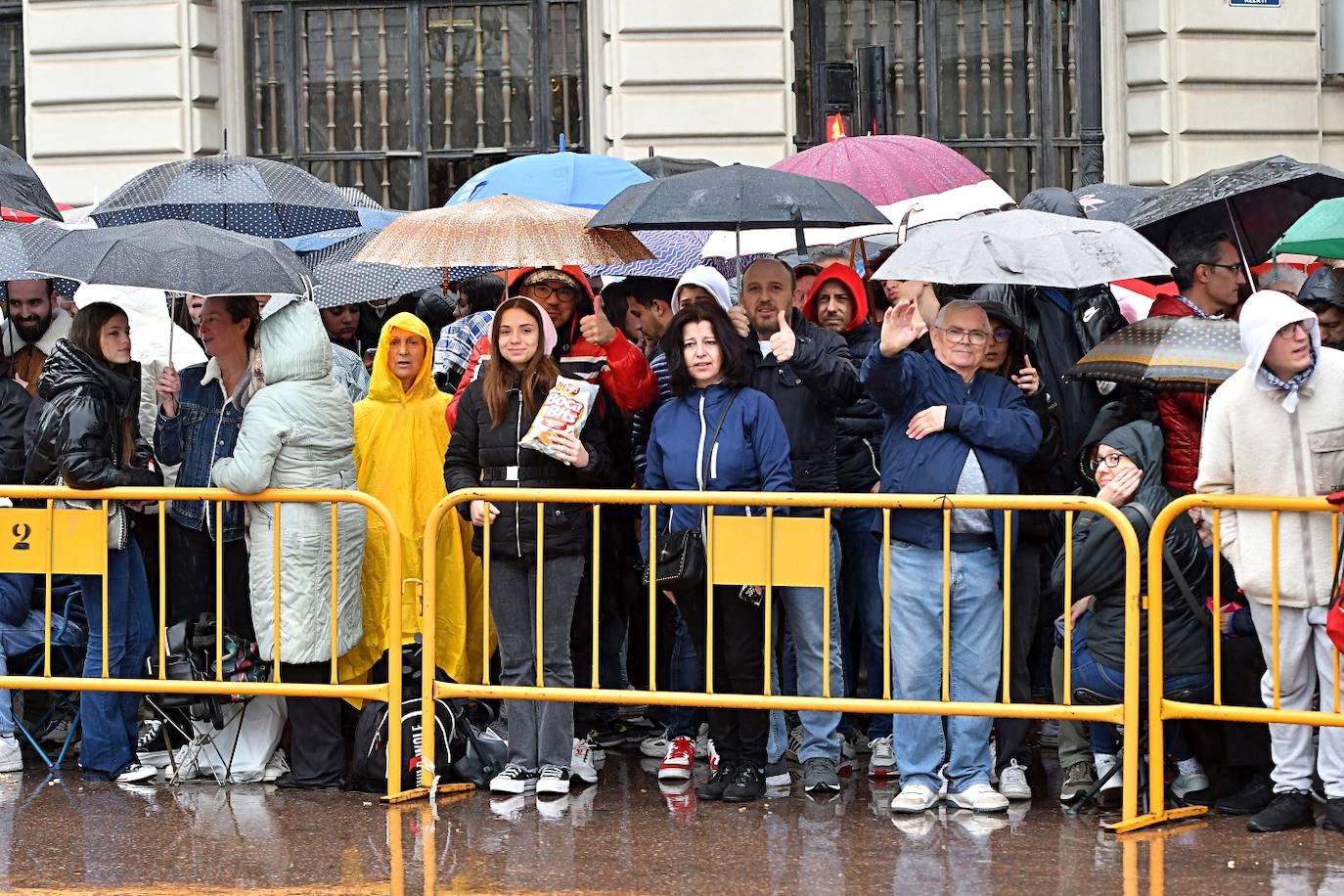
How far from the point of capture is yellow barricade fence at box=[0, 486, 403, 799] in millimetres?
8242

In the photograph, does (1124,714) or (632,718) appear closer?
(1124,714)

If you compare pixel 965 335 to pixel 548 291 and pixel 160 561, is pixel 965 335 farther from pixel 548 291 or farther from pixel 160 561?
pixel 160 561

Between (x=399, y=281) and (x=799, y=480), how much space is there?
3.22 metres

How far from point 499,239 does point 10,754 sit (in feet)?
9.78

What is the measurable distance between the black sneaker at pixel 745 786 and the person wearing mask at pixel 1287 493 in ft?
6.16

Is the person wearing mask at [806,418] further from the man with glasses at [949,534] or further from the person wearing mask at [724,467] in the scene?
the man with glasses at [949,534]

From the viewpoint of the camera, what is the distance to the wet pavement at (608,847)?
707 centimetres

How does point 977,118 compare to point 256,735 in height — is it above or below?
above

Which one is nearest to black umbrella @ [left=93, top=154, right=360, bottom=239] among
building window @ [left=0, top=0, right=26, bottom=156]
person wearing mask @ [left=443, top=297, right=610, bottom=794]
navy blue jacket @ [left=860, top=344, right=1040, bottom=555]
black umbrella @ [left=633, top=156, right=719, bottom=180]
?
black umbrella @ [left=633, top=156, right=719, bottom=180]

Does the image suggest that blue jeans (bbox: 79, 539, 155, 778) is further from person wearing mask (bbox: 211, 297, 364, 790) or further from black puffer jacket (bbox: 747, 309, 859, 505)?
black puffer jacket (bbox: 747, 309, 859, 505)

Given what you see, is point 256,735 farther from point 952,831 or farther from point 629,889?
point 952,831

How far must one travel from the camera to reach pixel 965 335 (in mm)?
8094

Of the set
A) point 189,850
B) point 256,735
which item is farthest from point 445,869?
point 256,735

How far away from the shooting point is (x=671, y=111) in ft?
55.0
